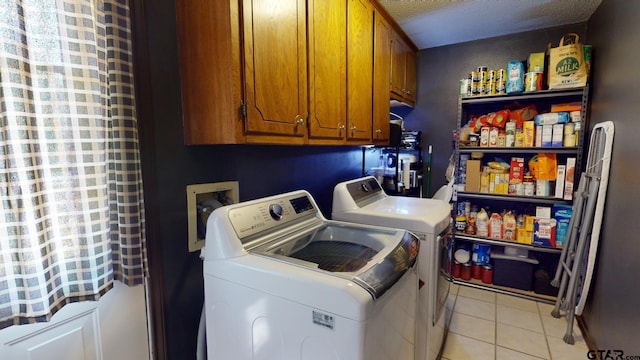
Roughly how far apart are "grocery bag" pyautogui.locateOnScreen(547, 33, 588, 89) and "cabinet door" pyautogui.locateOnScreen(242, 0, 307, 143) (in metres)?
2.18

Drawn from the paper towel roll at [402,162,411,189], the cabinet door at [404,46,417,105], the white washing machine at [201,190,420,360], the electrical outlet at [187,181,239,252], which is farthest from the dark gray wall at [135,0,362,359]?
the cabinet door at [404,46,417,105]

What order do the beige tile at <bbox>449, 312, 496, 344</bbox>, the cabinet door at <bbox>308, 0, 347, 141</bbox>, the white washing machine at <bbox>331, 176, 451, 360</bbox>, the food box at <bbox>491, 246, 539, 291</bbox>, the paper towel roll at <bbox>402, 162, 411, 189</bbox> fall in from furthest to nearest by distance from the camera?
1. the paper towel roll at <bbox>402, 162, 411, 189</bbox>
2. the food box at <bbox>491, 246, 539, 291</bbox>
3. the beige tile at <bbox>449, 312, 496, 344</bbox>
4. the white washing machine at <bbox>331, 176, 451, 360</bbox>
5. the cabinet door at <bbox>308, 0, 347, 141</bbox>

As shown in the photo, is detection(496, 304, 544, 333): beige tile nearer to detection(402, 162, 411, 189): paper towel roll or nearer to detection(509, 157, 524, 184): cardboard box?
detection(509, 157, 524, 184): cardboard box

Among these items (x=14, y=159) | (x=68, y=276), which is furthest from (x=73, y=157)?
(x=68, y=276)

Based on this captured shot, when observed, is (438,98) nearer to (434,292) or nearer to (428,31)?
(428,31)

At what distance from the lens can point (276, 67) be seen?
1222 millimetres

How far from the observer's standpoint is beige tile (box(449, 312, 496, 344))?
82.0 inches

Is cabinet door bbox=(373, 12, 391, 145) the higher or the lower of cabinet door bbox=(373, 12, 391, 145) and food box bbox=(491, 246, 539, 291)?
the higher

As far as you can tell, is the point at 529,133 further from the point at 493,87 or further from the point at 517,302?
the point at 517,302

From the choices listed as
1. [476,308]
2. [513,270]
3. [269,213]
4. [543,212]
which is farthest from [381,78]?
[513,270]

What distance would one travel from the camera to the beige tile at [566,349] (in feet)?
6.15

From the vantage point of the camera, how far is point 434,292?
5.22ft

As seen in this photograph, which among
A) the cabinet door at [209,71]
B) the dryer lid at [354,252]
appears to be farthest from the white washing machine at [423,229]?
the cabinet door at [209,71]

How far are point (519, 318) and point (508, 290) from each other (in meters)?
0.44
